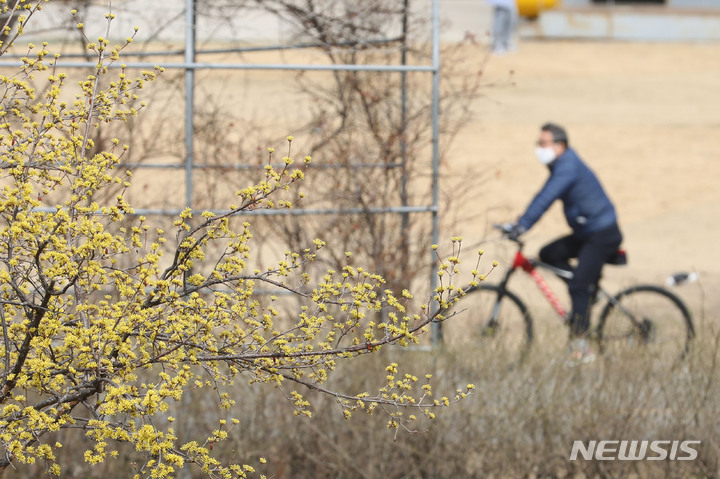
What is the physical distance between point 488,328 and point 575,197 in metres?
1.65

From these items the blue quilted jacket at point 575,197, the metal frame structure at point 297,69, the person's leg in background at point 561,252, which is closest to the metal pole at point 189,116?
the metal frame structure at point 297,69

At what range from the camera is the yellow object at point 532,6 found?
31.4 m

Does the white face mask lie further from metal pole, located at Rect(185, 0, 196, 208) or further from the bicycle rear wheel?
metal pole, located at Rect(185, 0, 196, 208)

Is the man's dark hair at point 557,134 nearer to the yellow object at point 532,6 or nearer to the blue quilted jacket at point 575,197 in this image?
the blue quilted jacket at point 575,197

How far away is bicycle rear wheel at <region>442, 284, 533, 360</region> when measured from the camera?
4.98 metres

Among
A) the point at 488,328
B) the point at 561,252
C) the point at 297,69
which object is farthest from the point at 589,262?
the point at 297,69

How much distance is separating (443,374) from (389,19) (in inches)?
94.6

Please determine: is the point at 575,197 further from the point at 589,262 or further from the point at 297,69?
the point at 297,69

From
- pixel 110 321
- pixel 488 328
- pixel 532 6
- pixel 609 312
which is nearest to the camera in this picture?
pixel 110 321

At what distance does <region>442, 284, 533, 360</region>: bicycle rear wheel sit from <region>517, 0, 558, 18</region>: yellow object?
24701 millimetres

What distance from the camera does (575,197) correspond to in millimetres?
6594

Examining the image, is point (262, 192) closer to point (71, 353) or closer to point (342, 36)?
point (71, 353)

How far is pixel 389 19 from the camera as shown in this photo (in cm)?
627

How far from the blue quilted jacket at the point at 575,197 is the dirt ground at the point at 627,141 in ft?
0.97
